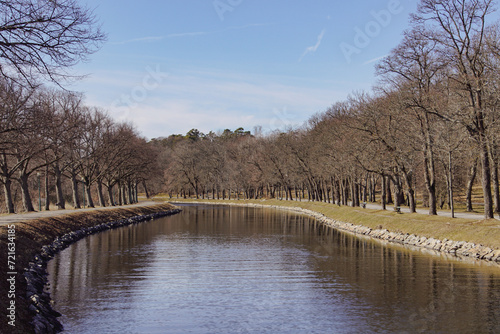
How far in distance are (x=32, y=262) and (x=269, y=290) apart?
44.3 ft

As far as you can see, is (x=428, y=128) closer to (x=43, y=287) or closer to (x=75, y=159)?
(x=43, y=287)

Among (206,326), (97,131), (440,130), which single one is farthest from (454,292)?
(97,131)

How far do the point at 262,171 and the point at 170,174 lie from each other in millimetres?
35425

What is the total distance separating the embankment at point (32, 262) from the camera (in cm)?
1384

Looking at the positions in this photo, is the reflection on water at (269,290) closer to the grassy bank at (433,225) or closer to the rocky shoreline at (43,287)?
the rocky shoreline at (43,287)

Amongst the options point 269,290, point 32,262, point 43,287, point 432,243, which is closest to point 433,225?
point 432,243

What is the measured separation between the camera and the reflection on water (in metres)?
15.6

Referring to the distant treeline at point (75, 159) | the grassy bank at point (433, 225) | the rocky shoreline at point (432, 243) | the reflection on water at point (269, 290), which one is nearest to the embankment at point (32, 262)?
the reflection on water at point (269, 290)

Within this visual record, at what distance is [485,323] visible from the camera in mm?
15344

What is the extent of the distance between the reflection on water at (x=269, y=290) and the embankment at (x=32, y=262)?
829 mm

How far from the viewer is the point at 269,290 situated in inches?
810

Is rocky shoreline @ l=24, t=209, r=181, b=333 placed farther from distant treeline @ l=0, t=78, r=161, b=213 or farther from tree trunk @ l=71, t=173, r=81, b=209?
tree trunk @ l=71, t=173, r=81, b=209

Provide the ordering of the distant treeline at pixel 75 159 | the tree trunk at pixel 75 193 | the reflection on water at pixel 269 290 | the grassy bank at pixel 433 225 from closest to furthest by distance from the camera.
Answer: the reflection on water at pixel 269 290, the grassy bank at pixel 433 225, the distant treeline at pixel 75 159, the tree trunk at pixel 75 193

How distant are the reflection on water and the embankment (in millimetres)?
829
